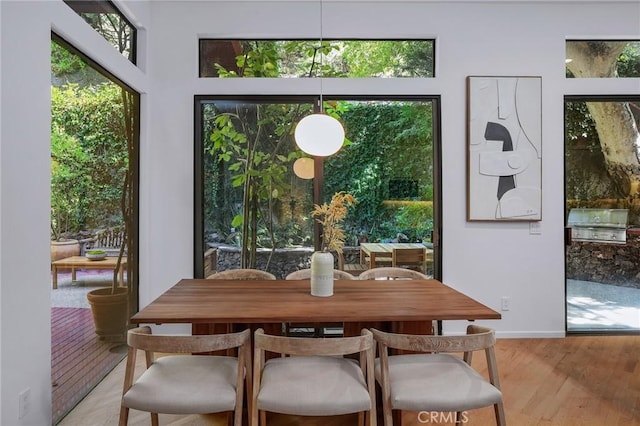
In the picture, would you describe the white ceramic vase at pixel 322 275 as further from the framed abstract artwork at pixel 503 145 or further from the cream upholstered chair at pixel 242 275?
the framed abstract artwork at pixel 503 145

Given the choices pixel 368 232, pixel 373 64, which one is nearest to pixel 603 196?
pixel 368 232

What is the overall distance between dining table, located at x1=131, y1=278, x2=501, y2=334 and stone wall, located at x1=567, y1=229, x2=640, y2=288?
2.07 meters

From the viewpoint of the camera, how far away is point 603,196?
3557 mm

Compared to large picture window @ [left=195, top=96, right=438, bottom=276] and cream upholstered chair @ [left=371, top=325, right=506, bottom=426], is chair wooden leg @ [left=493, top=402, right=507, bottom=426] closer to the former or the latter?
cream upholstered chair @ [left=371, top=325, right=506, bottom=426]

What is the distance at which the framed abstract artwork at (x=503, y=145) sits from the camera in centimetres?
341

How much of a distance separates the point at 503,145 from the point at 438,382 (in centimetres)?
259

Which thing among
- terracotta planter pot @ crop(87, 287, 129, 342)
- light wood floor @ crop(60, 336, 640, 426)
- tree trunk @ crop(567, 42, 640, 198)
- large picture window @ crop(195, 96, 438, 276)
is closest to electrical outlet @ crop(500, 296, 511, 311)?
light wood floor @ crop(60, 336, 640, 426)

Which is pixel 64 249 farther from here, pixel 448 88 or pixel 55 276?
pixel 448 88

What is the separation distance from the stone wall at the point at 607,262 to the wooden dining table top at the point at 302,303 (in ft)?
6.73

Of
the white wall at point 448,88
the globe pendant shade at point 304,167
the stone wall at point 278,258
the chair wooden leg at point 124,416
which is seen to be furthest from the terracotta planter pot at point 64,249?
the globe pendant shade at point 304,167

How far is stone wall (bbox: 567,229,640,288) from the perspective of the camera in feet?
11.7

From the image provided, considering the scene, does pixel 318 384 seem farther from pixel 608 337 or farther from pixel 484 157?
pixel 608 337

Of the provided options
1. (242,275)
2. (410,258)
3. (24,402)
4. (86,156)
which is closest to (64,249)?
(86,156)

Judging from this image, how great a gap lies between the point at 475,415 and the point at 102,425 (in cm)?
222
